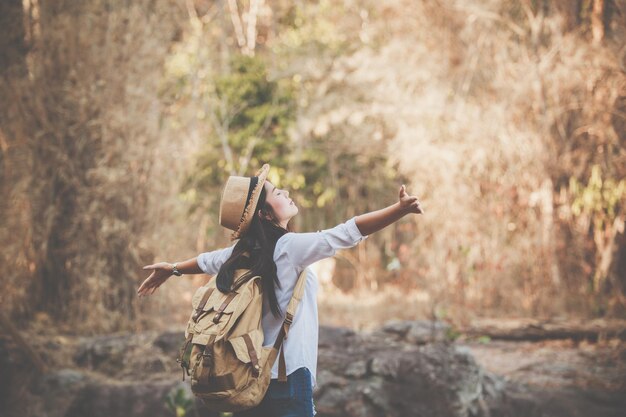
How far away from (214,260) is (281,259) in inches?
16.7

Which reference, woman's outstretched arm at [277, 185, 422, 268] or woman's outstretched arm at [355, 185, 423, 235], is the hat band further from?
woman's outstretched arm at [355, 185, 423, 235]

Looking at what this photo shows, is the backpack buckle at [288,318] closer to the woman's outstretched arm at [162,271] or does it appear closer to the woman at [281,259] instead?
Answer: the woman at [281,259]

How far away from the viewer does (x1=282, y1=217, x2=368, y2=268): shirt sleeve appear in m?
2.26

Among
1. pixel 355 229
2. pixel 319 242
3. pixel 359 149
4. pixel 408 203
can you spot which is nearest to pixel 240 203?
pixel 319 242

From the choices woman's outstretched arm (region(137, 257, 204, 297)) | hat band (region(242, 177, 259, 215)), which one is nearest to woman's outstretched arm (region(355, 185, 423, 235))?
hat band (region(242, 177, 259, 215))

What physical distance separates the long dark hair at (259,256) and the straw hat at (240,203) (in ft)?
0.14

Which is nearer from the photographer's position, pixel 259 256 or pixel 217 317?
pixel 217 317

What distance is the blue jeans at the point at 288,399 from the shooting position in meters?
2.40

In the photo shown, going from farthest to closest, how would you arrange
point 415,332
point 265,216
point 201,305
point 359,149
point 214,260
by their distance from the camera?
1. point 359,149
2. point 415,332
3. point 214,260
4. point 265,216
5. point 201,305

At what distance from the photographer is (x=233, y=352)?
90.7 inches

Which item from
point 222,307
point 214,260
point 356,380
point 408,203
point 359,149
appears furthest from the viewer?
point 359,149

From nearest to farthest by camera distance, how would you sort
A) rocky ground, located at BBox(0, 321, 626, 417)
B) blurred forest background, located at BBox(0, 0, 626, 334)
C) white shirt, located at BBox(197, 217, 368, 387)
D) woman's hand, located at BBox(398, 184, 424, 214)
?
woman's hand, located at BBox(398, 184, 424, 214) → white shirt, located at BBox(197, 217, 368, 387) → rocky ground, located at BBox(0, 321, 626, 417) → blurred forest background, located at BBox(0, 0, 626, 334)

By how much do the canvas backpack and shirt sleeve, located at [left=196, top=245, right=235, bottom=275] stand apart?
1.04 feet

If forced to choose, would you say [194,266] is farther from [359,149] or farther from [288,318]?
[359,149]
